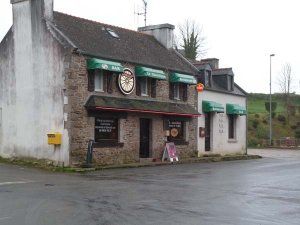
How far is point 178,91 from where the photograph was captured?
2895 centimetres

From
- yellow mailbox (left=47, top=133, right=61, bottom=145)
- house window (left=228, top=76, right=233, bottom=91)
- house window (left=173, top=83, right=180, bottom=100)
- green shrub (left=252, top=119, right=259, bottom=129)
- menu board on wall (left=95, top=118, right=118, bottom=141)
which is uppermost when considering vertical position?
house window (left=228, top=76, right=233, bottom=91)

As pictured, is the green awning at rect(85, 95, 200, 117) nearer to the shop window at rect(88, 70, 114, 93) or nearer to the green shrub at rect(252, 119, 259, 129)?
the shop window at rect(88, 70, 114, 93)

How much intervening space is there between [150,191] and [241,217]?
174 inches

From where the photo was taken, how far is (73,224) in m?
9.05

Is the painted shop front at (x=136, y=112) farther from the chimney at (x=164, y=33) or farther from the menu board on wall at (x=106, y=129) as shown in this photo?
the chimney at (x=164, y=33)

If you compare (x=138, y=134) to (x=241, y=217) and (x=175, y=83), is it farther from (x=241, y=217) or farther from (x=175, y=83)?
(x=241, y=217)

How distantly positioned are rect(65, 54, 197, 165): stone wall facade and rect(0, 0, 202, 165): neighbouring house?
0.04 m

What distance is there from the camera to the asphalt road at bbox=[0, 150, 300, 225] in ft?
32.0

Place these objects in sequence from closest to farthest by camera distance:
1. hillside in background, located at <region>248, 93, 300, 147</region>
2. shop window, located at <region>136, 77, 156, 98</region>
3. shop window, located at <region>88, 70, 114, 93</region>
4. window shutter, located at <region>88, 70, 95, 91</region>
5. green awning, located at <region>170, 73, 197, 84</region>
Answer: window shutter, located at <region>88, 70, 95, 91</region>
shop window, located at <region>88, 70, 114, 93</region>
shop window, located at <region>136, 77, 156, 98</region>
green awning, located at <region>170, 73, 197, 84</region>
hillside in background, located at <region>248, 93, 300, 147</region>

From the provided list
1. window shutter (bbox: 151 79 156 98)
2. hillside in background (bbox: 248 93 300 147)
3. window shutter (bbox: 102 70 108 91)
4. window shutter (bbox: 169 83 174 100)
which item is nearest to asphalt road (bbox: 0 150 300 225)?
window shutter (bbox: 102 70 108 91)

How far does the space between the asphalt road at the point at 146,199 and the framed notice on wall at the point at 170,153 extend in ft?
23.3

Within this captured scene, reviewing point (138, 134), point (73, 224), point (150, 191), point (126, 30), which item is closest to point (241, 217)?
point (73, 224)

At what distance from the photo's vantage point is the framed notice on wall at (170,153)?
26.6m

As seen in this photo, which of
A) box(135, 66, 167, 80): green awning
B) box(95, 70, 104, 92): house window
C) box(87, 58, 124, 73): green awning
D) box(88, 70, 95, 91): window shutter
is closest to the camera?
box(87, 58, 124, 73): green awning
